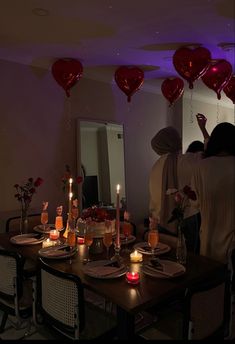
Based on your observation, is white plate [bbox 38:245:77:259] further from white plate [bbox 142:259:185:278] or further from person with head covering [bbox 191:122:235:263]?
person with head covering [bbox 191:122:235:263]

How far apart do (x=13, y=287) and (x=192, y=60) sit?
2.01 metres

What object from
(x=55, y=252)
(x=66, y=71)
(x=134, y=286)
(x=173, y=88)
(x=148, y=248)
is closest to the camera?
(x=134, y=286)

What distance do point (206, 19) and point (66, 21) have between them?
0.93m

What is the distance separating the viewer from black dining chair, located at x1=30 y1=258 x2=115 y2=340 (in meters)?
1.57

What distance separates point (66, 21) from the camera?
215cm

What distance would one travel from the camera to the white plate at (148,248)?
7.00ft

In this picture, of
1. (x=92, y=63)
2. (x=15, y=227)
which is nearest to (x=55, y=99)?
(x=92, y=63)

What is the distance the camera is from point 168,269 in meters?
1.82

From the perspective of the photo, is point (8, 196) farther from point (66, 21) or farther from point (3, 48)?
point (66, 21)

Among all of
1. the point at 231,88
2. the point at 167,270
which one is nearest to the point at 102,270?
the point at 167,270

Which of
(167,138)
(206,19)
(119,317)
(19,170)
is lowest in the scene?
(119,317)

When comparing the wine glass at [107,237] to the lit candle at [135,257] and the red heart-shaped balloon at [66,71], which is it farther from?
the red heart-shaped balloon at [66,71]

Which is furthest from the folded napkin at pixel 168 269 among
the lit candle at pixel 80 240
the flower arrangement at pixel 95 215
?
the lit candle at pixel 80 240

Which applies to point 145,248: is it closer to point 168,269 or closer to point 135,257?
point 135,257
